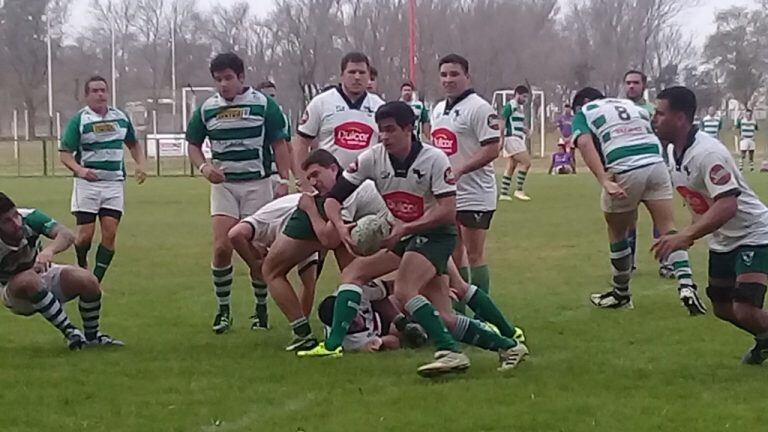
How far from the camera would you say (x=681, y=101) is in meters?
7.16

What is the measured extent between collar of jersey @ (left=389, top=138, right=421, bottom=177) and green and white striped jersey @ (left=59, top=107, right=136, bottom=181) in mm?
4853

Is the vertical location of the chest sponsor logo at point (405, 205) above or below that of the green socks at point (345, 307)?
above

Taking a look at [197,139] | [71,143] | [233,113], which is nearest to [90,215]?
[71,143]

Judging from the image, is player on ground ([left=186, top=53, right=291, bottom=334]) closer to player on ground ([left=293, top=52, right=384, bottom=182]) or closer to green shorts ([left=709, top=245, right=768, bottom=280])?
player on ground ([left=293, top=52, right=384, bottom=182])

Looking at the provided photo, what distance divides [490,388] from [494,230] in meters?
10.8

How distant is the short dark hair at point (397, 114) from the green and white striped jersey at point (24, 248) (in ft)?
7.55

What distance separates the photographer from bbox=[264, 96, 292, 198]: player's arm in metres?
9.38

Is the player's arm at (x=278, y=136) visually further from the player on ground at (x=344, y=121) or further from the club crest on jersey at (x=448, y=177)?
the club crest on jersey at (x=448, y=177)

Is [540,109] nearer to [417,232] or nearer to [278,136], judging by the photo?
[278,136]

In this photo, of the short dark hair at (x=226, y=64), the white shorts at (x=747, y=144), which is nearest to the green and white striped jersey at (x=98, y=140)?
the short dark hair at (x=226, y=64)

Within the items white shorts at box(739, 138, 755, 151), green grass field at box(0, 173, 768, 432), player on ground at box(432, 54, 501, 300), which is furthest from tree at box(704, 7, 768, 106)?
player on ground at box(432, 54, 501, 300)

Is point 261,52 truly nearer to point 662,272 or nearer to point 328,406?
point 662,272

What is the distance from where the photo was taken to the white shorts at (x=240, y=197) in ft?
30.6

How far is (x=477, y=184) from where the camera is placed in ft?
30.4
